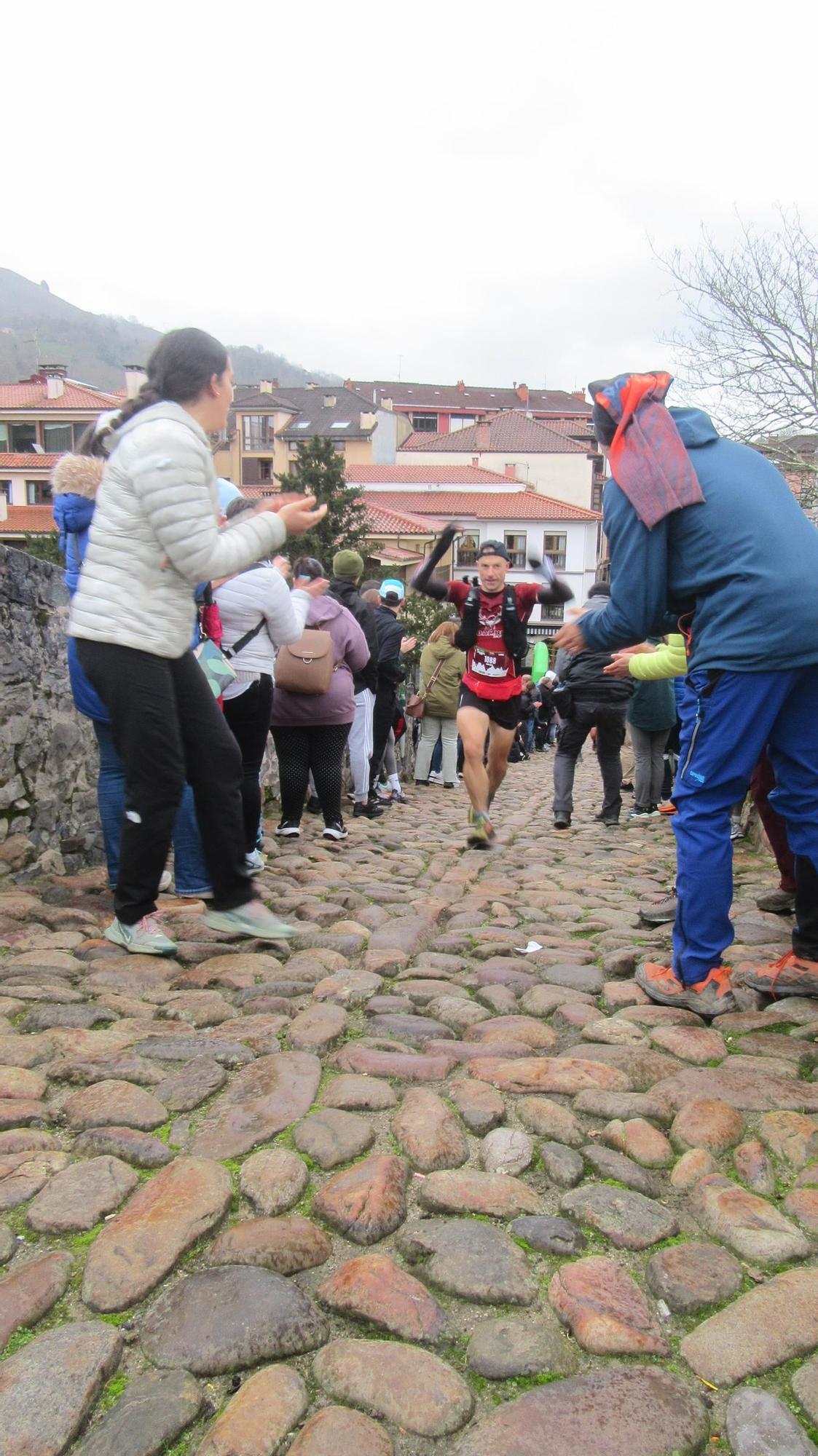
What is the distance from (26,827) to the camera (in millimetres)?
4453

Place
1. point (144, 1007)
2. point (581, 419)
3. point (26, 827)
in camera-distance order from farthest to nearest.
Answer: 1. point (581, 419)
2. point (26, 827)
3. point (144, 1007)

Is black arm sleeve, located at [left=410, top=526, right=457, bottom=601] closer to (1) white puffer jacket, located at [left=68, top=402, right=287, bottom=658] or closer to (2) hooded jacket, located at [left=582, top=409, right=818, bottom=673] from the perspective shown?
(1) white puffer jacket, located at [left=68, top=402, right=287, bottom=658]

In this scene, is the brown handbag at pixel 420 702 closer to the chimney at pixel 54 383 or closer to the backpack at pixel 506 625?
the backpack at pixel 506 625

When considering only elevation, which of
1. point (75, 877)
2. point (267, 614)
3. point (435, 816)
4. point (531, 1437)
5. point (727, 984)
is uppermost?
point (267, 614)

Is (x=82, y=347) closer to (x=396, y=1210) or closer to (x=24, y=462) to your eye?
(x=24, y=462)

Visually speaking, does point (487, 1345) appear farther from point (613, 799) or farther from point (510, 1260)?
point (613, 799)

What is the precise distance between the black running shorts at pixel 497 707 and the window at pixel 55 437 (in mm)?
50681

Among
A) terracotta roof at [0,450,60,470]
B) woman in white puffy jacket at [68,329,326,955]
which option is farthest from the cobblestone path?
terracotta roof at [0,450,60,470]

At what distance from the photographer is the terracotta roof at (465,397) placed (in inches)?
3243

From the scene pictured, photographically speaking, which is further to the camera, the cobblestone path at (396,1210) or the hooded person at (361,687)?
the hooded person at (361,687)

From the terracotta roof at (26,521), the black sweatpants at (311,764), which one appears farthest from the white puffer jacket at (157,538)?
the terracotta roof at (26,521)

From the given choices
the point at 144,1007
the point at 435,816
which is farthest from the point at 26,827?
the point at 435,816

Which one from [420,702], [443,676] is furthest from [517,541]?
[443,676]

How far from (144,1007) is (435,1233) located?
1407mm
